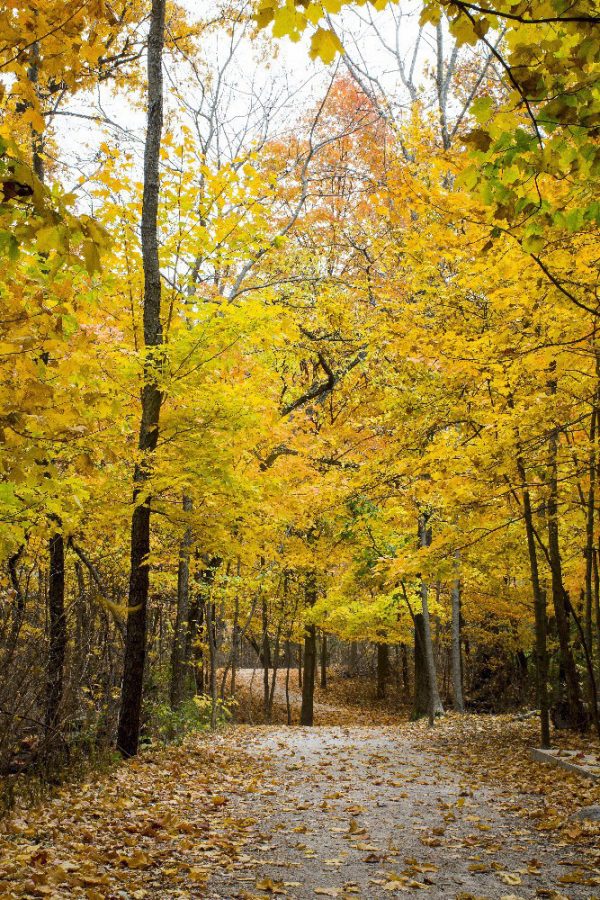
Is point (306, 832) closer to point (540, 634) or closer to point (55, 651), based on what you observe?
point (55, 651)

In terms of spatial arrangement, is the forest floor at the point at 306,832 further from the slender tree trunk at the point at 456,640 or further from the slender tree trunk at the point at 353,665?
the slender tree trunk at the point at 353,665

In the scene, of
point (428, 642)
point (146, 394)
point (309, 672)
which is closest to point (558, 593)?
point (146, 394)

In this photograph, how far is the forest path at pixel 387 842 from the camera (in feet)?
12.2

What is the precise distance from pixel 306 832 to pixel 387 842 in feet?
2.21

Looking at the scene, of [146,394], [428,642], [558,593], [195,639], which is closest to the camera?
[146,394]

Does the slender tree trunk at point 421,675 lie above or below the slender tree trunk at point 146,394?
below

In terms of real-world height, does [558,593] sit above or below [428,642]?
above

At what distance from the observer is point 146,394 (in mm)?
8156

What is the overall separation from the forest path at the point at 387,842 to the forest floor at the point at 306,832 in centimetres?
2

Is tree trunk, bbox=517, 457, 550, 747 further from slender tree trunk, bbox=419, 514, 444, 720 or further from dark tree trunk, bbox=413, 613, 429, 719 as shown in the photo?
dark tree trunk, bbox=413, 613, 429, 719

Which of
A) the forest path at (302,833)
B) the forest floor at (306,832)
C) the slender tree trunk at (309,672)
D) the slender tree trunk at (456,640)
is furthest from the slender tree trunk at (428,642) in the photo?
the forest path at (302,833)

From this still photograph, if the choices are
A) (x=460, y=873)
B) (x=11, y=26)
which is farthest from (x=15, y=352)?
(x=460, y=873)

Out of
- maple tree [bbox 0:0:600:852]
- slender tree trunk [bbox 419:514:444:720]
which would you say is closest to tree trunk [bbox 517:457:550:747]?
maple tree [bbox 0:0:600:852]

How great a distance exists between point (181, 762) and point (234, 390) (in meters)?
4.47
